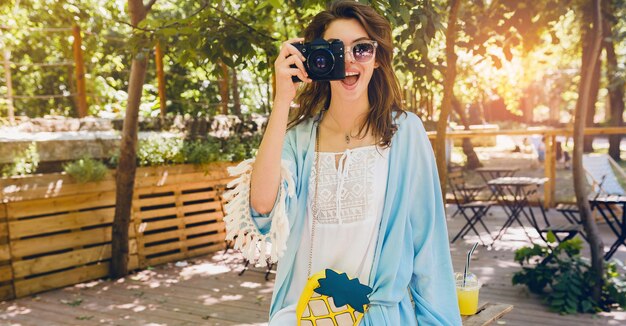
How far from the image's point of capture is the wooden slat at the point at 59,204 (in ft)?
19.7

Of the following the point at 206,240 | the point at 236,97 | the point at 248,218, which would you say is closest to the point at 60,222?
the point at 206,240

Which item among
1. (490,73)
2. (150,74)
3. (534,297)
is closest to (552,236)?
(534,297)

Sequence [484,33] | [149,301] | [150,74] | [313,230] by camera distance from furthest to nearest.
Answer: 1. [150,74]
2. [149,301]
3. [484,33]
4. [313,230]

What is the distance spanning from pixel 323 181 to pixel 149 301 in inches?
171

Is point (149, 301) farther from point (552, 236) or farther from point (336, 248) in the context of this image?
point (336, 248)

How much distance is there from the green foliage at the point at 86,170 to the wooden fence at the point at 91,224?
3.0 inches

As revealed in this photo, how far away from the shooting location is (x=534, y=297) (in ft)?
17.8

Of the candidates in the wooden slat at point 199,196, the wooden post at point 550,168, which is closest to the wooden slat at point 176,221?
the wooden slat at point 199,196

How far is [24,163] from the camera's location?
246 inches

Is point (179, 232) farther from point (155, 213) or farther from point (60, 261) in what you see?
point (60, 261)

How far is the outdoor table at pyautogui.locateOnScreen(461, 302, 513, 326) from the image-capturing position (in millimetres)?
2871

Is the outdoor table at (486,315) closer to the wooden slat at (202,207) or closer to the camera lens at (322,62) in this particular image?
the camera lens at (322,62)

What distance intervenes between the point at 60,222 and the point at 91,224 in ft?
1.16

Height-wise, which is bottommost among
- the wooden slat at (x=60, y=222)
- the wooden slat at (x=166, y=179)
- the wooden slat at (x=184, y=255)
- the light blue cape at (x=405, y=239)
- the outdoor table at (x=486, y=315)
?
A: the wooden slat at (x=184, y=255)
